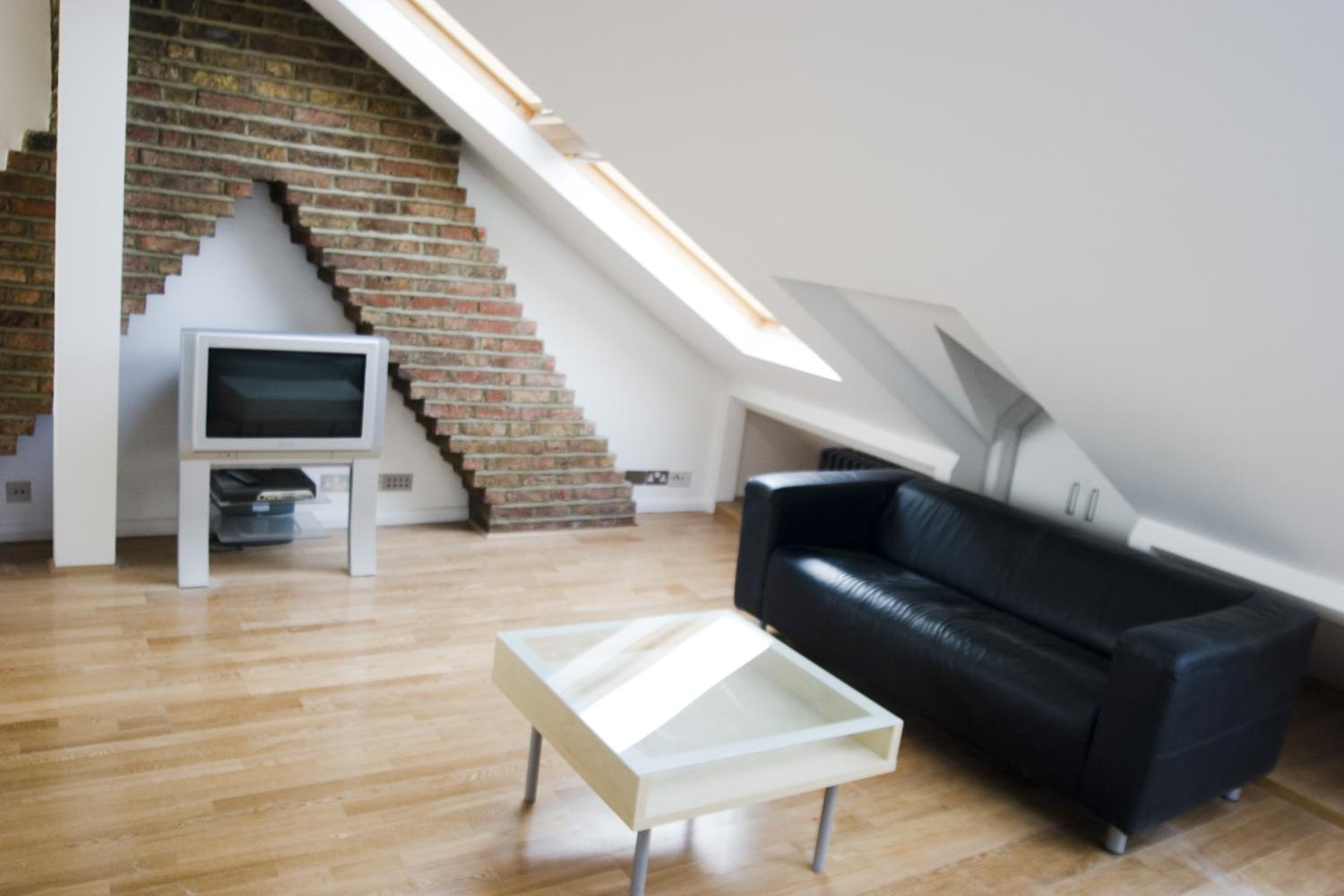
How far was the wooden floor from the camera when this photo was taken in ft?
8.84

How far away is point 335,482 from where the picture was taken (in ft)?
16.8

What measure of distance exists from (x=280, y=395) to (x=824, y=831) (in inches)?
105

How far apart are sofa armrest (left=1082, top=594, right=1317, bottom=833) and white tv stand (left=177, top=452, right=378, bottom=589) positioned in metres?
2.90

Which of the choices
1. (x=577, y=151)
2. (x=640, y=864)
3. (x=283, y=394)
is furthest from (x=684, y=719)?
(x=577, y=151)

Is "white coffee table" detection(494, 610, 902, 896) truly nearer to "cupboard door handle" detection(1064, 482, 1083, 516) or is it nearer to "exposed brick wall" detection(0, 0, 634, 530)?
"cupboard door handle" detection(1064, 482, 1083, 516)

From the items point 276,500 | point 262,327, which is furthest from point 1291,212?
point 262,327

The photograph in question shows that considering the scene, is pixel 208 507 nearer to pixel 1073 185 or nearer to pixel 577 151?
pixel 577 151

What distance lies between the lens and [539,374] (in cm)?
539

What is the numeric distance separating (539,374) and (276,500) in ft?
4.74

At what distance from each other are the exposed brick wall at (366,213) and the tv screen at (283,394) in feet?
1.90

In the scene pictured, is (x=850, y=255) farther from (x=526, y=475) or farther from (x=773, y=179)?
(x=526, y=475)

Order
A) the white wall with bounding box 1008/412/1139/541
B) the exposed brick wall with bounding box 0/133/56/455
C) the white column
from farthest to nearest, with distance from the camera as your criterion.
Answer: the white wall with bounding box 1008/412/1139/541 → the exposed brick wall with bounding box 0/133/56/455 → the white column

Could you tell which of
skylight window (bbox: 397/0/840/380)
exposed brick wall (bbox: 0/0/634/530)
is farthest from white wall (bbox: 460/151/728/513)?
skylight window (bbox: 397/0/840/380)

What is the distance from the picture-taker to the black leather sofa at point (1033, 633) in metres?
2.99
